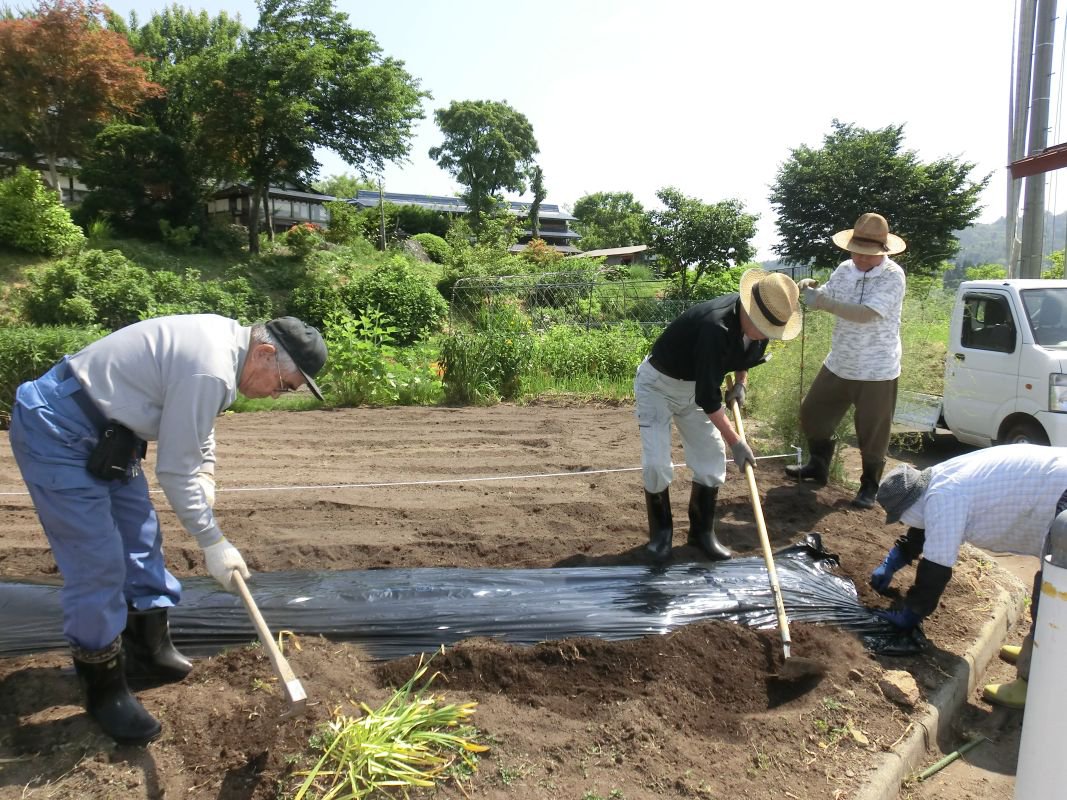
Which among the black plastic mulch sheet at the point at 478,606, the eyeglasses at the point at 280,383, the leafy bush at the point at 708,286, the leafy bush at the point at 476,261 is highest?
the leafy bush at the point at 476,261

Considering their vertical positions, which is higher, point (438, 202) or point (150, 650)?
point (438, 202)

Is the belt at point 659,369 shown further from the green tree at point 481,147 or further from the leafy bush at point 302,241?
the green tree at point 481,147

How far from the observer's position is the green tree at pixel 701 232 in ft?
74.3

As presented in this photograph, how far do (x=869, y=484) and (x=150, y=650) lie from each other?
4.26 meters

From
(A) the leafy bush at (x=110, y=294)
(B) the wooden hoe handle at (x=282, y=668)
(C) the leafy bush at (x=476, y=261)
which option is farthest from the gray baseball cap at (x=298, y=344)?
(C) the leafy bush at (x=476, y=261)

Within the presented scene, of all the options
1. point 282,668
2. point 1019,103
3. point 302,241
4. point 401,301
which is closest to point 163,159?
point 302,241

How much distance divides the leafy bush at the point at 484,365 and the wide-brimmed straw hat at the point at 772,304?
578 cm

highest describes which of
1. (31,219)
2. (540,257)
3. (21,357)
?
(31,219)

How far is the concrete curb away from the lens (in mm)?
2361

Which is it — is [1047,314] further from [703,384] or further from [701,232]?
[701,232]

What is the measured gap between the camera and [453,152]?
43156mm

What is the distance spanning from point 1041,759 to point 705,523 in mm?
2061

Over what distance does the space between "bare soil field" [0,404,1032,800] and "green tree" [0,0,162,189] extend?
14329 mm

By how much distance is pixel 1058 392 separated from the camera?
5.30 meters
